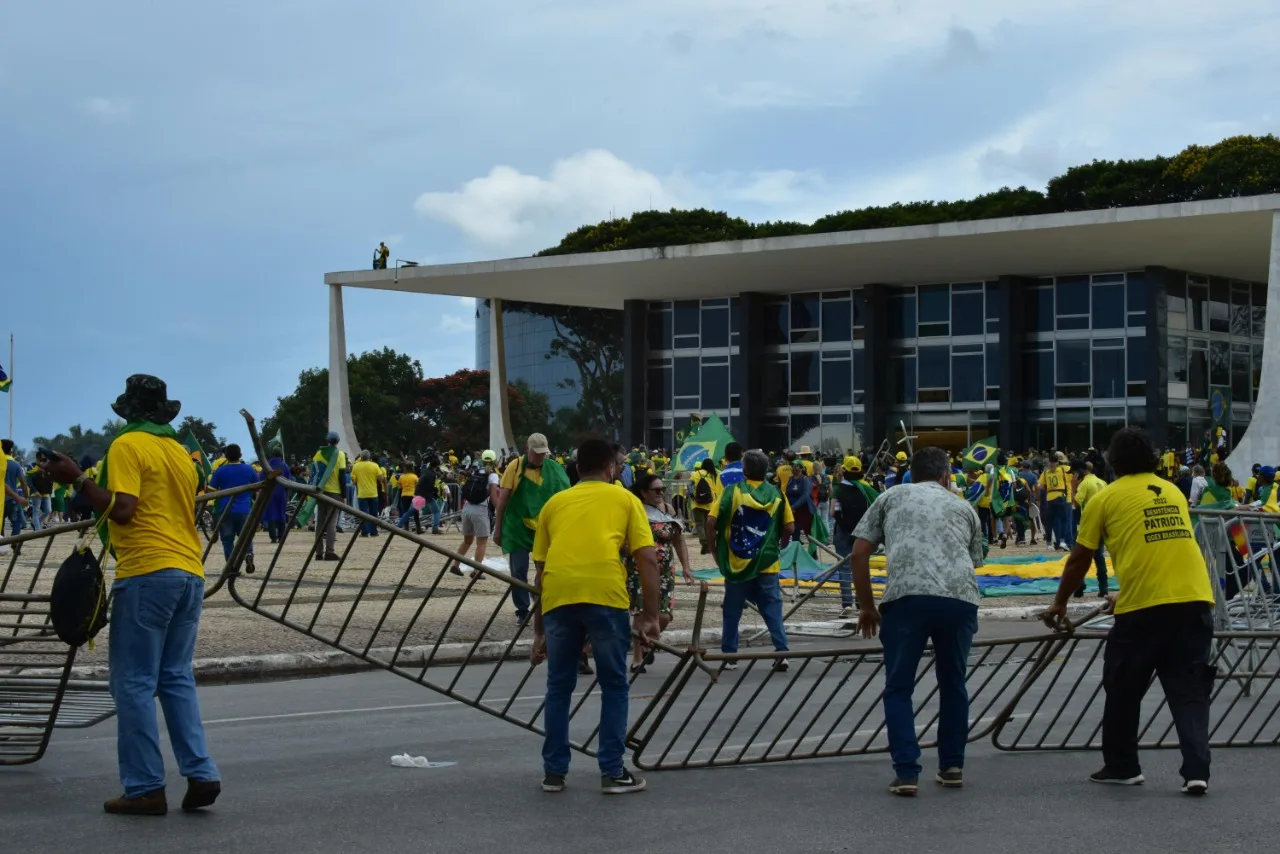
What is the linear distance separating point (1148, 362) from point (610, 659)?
41.8 m

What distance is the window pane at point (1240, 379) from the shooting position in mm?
49125

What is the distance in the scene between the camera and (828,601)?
707 inches

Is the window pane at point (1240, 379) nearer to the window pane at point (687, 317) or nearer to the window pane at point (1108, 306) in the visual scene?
the window pane at point (1108, 306)

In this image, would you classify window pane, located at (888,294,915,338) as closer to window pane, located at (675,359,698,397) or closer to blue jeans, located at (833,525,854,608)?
window pane, located at (675,359,698,397)

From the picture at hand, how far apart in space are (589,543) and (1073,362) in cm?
4287

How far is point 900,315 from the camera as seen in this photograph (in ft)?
166

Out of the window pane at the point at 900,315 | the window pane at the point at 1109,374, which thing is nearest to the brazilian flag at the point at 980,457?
the window pane at the point at 1109,374

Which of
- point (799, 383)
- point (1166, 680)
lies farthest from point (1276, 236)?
point (1166, 680)


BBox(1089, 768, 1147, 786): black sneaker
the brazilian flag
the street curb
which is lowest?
the street curb

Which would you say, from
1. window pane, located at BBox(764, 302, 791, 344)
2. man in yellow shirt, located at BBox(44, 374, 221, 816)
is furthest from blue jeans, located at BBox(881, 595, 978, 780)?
window pane, located at BBox(764, 302, 791, 344)

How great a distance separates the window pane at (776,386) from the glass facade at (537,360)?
11876 millimetres

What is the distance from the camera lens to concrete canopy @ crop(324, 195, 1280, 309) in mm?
40750

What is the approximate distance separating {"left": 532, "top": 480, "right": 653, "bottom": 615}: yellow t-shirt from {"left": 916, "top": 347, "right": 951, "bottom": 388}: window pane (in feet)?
142

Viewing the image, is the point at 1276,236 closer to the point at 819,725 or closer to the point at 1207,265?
the point at 1207,265
